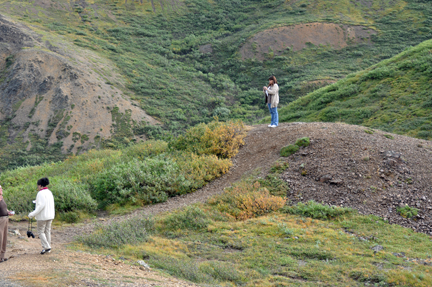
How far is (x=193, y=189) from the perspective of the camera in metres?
9.98

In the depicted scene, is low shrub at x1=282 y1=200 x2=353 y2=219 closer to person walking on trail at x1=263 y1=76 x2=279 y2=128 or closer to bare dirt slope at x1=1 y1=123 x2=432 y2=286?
bare dirt slope at x1=1 y1=123 x2=432 y2=286

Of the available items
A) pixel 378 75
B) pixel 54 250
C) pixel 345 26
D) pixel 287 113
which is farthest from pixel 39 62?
pixel 345 26

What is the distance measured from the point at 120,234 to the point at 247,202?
9.12 feet

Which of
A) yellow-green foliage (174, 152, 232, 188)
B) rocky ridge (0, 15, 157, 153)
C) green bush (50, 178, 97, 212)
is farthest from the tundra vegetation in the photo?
green bush (50, 178, 97, 212)

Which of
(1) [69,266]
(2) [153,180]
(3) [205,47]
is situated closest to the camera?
(1) [69,266]

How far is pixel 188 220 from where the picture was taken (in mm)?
7676

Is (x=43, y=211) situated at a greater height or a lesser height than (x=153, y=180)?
greater

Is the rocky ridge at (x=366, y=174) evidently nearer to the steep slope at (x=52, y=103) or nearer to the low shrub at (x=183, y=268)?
the low shrub at (x=183, y=268)

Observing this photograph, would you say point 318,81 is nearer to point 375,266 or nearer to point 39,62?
point 39,62

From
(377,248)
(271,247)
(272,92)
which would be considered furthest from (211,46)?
(377,248)

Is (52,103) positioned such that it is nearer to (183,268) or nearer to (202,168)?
(202,168)

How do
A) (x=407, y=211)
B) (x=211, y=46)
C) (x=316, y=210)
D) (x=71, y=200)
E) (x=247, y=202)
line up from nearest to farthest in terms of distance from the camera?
(x=407, y=211) → (x=316, y=210) → (x=247, y=202) → (x=71, y=200) → (x=211, y=46)

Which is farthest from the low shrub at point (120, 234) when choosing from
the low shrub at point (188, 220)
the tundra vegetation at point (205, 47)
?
the tundra vegetation at point (205, 47)

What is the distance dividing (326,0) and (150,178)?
35.4 meters
